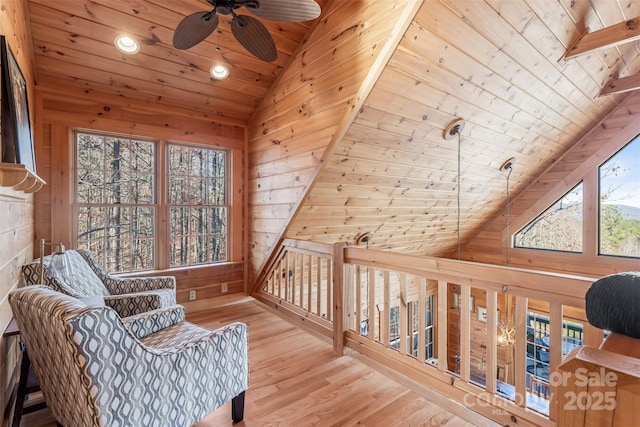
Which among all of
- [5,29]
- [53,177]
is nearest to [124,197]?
[53,177]

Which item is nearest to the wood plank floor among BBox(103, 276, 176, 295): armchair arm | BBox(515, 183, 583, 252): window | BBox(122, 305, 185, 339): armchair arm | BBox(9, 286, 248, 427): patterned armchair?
BBox(9, 286, 248, 427): patterned armchair

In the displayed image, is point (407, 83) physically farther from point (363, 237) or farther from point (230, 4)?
point (363, 237)

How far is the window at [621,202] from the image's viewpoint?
13.7 feet

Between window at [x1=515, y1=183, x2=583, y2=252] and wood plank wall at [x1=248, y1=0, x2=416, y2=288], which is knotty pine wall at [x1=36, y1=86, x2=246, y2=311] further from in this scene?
window at [x1=515, y1=183, x2=583, y2=252]

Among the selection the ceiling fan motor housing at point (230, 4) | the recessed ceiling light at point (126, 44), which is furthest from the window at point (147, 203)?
the ceiling fan motor housing at point (230, 4)

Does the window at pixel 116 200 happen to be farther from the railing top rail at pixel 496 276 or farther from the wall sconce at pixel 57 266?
the railing top rail at pixel 496 276

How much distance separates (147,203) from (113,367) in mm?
2743

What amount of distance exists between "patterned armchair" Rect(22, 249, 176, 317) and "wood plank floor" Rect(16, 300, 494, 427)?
749 mm

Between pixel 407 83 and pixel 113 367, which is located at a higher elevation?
pixel 407 83

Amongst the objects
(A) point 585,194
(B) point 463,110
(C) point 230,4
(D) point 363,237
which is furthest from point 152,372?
(A) point 585,194

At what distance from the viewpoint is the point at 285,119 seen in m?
3.30

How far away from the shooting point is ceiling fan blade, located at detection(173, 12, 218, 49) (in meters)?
1.80

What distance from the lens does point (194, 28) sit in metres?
1.88

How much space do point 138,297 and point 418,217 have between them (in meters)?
3.73
